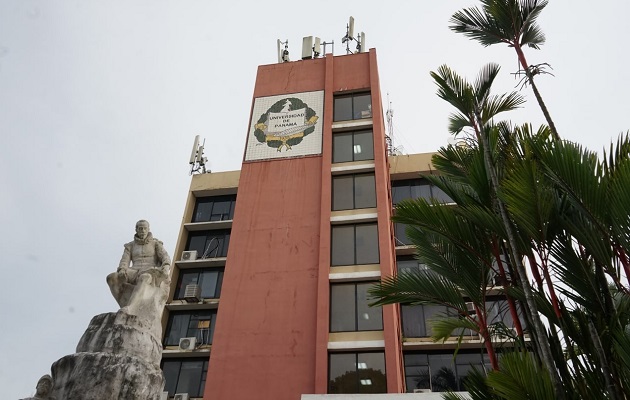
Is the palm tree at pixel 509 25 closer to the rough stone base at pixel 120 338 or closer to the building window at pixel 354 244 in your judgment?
the rough stone base at pixel 120 338

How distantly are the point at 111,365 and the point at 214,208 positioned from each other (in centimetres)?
2074

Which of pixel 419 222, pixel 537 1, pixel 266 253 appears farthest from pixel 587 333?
pixel 266 253

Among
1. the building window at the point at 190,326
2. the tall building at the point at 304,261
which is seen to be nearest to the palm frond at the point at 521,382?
the tall building at the point at 304,261

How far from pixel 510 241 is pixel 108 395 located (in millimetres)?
4218

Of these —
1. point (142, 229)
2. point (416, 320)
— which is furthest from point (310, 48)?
point (142, 229)

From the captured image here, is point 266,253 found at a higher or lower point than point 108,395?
higher

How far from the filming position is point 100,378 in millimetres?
4945

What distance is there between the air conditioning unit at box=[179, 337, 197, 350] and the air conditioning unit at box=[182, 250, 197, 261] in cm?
418

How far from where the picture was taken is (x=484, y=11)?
6.27 m

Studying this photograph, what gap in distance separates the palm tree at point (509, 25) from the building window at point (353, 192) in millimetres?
11697

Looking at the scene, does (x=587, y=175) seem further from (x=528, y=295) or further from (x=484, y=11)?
(x=484, y=11)

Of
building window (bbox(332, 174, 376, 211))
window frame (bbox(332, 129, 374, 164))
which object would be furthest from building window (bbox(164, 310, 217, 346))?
window frame (bbox(332, 129, 374, 164))

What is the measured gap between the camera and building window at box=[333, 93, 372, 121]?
20859 millimetres

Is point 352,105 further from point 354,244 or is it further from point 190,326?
point 190,326
